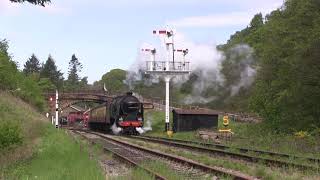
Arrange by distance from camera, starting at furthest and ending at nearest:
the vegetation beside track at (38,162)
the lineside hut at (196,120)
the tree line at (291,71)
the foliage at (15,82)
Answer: the foliage at (15,82), the lineside hut at (196,120), the tree line at (291,71), the vegetation beside track at (38,162)

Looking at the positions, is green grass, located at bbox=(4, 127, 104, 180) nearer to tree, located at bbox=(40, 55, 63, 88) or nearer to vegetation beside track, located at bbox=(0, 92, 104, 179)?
vegetation beside track, located at bbox=(0, 92, 104, 179)

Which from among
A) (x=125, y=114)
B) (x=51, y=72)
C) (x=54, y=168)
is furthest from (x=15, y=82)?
(x=51, y=72)

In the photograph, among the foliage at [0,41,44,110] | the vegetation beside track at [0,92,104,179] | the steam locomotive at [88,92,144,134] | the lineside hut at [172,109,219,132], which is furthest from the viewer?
the foliage at [0,41,44,110]

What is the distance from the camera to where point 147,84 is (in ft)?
264

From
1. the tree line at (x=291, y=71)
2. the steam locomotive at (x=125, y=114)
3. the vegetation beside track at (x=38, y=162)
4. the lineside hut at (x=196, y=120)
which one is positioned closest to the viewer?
the vegetation beside track at (x=38, y=162)

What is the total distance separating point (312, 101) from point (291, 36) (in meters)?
5.12

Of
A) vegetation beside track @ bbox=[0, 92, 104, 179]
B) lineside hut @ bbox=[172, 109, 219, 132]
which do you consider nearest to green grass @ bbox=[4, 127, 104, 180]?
vegetation beside track @ bbox=[0, 92, 104, 179]

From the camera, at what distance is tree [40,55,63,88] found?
Result: 576 ft

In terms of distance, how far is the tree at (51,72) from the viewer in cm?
17562

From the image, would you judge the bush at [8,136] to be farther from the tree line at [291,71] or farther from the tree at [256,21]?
the tree at [256,21]

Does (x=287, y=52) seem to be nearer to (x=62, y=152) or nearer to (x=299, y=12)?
(x=299, y=12)

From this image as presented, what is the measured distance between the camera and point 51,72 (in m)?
179

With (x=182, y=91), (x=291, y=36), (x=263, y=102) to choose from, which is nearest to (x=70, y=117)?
(x=182, y=91)

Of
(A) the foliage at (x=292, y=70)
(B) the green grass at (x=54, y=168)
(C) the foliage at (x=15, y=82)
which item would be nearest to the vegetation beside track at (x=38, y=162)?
(B) the green grass at (x=54, y=168)
